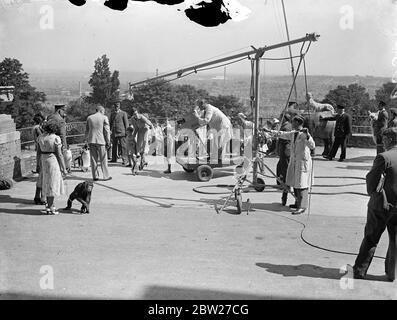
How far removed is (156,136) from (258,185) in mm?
5543

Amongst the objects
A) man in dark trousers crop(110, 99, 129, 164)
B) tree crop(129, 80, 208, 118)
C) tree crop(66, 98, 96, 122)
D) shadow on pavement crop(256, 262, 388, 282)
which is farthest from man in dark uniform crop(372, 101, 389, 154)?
tree crop(129, 80, 208, 118)

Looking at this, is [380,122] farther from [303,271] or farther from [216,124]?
[303,271]

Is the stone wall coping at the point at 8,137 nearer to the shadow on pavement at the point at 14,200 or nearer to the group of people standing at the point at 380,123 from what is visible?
the shadow on pavement at the point at 14,200

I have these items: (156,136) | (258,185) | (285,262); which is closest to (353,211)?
(258,185)

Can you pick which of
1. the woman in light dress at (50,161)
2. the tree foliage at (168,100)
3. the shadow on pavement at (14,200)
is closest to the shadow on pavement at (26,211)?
the woman in light dress at (50,161)

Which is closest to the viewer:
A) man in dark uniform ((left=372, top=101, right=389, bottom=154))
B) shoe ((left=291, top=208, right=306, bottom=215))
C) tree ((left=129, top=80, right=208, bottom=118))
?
shoe ((left=291, top=208, right=306, bottom=215))

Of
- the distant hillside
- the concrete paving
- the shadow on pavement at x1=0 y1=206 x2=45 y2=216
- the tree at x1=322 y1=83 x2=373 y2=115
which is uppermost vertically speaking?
the distant hillside

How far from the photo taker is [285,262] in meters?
6.70

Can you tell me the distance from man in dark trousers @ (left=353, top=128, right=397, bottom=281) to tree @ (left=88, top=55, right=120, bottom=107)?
15532mm

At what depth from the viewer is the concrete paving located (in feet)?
18.9

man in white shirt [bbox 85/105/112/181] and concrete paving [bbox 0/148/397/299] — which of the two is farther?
man in white shirt [bbox 85/105/112/181]

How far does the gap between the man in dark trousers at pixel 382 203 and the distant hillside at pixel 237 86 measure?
24306 mm

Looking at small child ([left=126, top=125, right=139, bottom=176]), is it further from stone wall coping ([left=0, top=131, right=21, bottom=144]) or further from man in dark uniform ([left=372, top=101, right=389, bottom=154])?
man in dark uniform ([left=372, top=101, right=389, bottom=154])
